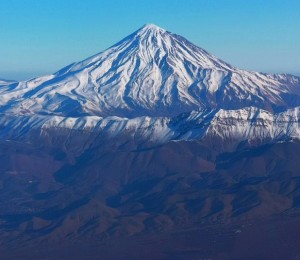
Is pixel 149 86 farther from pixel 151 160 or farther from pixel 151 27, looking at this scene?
pixel 151 160

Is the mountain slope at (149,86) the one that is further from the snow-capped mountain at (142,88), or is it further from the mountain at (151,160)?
the mountain at (151,160)

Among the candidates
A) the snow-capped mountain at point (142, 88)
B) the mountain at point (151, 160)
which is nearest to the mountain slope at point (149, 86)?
the snow-capped mountain at point (142, 88)

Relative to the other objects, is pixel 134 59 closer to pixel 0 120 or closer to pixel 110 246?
pixel 0 120

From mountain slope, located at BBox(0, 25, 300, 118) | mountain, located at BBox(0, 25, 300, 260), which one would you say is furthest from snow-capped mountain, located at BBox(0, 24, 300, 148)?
mountain, located at BBox(0, 25, 300, 260)

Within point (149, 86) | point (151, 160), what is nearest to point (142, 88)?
point (149, 86)

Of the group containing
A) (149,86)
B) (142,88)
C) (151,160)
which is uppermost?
(149,86)

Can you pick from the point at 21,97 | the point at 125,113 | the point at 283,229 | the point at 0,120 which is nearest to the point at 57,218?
the point at 283,229

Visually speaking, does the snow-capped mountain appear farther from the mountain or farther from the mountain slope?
the mountain
